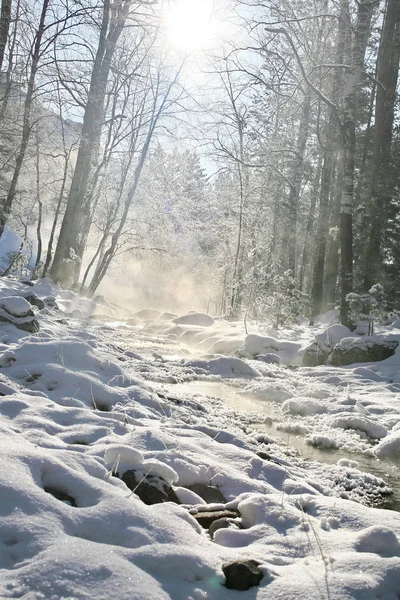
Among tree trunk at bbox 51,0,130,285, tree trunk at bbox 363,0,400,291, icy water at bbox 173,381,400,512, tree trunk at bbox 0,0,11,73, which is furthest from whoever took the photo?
tree trunk at bbox 51,0,130,285

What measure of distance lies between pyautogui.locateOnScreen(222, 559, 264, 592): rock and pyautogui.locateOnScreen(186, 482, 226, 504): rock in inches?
36.2

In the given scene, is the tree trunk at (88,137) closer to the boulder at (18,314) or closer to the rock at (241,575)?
the boulder at (18,314)

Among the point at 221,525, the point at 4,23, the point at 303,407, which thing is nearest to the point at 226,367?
the point at 303,407

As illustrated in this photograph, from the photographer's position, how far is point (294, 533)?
8.19ft

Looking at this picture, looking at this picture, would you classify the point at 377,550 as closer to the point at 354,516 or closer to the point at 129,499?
the point at 354,516

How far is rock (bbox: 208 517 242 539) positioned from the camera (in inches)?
96.7

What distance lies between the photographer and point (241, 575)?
1.93 meters

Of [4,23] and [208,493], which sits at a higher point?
[4,23]

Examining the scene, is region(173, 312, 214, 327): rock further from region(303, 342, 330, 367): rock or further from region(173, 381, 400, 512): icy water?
region(173, 381, 400, 512): icy water

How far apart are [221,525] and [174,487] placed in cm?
45

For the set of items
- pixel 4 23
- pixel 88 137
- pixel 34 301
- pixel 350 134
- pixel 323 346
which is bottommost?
pixel 323 346

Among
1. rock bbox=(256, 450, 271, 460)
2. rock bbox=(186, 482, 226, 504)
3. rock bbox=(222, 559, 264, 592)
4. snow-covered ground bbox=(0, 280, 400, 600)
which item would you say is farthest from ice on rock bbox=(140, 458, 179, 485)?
rock bbox=(256, 450, 271, 460)

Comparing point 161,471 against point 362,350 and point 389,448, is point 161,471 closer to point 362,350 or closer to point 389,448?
point 389,448

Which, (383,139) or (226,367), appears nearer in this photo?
(226,367)
